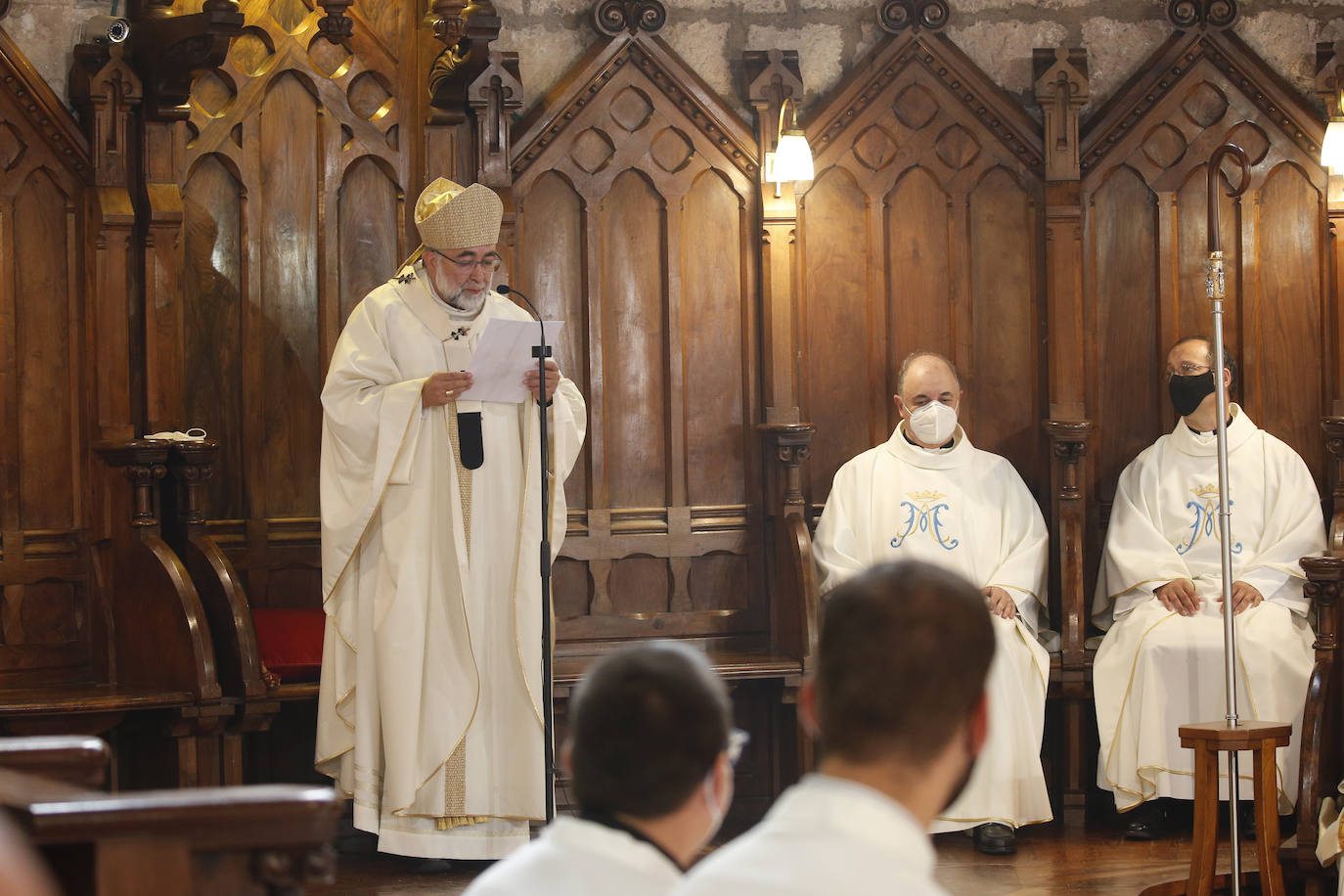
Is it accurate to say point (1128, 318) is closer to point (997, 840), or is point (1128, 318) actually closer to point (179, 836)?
point (997, 840)

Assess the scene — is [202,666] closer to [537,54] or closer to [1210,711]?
[537,54]

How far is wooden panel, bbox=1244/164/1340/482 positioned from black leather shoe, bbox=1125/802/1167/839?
5.75 feet

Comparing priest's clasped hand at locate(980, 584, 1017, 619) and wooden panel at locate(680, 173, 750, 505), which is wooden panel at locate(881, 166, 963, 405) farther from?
priest's clasped hand at locate(980, 584, 1017, 619)

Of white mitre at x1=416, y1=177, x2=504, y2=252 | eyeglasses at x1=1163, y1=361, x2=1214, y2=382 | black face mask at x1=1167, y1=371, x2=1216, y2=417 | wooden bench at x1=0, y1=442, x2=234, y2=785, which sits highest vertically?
white mitre at x1=416, y1=177, x2=504, y2=252

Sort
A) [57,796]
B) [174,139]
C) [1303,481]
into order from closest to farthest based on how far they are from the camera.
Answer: [57,796], [174,139], [1303,481]

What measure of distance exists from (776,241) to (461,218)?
5.22 feet

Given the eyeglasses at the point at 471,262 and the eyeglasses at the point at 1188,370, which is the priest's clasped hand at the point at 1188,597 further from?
the eyeglasses at the point at 471,262

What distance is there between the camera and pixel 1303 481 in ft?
20.7

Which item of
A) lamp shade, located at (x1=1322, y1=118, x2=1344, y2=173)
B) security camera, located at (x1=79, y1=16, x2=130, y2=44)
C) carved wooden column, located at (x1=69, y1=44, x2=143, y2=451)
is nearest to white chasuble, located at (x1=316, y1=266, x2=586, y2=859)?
carved wooden column, located at (x1=69, y1=44, x2=143, y2=451)

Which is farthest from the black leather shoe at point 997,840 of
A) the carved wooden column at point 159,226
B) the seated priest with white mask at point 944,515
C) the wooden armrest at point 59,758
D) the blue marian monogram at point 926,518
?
the wooden armrest at point 59,758

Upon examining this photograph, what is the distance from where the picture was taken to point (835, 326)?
666cm

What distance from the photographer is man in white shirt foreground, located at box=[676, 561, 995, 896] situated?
5.34 ft

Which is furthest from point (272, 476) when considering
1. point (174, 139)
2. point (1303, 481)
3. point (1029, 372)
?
point (1303, 481)

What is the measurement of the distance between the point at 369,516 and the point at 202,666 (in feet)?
2.45
